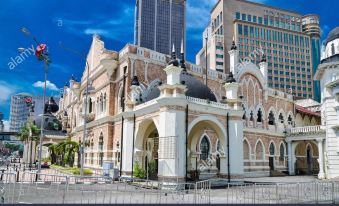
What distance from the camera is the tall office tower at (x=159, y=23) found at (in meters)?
132

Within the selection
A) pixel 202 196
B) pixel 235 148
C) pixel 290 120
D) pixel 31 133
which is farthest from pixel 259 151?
pixel 31 133

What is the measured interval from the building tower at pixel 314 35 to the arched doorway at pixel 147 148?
293 ft

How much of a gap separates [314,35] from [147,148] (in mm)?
100986

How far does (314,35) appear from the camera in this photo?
109 m

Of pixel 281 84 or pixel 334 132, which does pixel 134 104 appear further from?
pixel 281 84

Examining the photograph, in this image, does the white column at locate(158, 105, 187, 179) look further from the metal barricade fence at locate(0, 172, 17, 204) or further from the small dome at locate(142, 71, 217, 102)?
the metal barricade fence at locate(0, 172, 17, 204)

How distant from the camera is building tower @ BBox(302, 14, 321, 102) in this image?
103000mm

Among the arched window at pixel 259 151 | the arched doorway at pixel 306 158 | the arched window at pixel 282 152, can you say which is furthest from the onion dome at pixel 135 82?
the arched doorway at pixel 306 158

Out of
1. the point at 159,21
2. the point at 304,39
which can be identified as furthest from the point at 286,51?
the point at 159,21

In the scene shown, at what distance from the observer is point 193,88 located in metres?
23.4

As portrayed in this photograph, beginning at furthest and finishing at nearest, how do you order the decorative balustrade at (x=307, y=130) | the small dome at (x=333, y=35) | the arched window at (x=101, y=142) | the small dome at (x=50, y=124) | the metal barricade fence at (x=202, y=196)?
the small dome at (x=50, y=124)
the decorative balustrade at (x=307, y=130)
the small dome at (x=333, y=35)
the arched window at (x=101, y=142)
the metal barricade fence at (x=202, y=196)

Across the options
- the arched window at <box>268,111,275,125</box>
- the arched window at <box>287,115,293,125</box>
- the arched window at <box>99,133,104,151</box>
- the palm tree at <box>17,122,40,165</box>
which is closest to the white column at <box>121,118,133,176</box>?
the arched window at <box>99,133,104,151</box>

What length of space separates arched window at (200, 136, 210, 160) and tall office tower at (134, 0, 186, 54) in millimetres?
102419

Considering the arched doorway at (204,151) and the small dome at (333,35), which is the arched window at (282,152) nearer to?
the arched doorway at (204,151)
